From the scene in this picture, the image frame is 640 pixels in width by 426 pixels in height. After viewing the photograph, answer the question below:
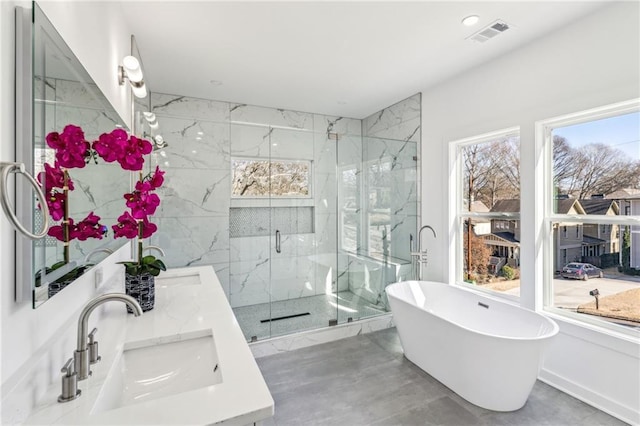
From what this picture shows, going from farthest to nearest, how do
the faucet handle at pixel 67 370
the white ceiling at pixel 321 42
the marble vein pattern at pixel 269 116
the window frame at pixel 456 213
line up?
the marble vein pattern at pixel 269 116, the window frame at pixel 456 213, the white ceiling at pixel 321 42, the faucet handle at pixel 67 370

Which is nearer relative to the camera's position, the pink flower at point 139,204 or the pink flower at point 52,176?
the pink flower at point 52,176

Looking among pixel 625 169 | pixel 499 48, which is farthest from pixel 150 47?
pixel 625 169

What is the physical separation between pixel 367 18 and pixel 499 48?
1.29 meters

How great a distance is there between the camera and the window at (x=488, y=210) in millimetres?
3004

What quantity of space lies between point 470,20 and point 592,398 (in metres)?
2.88

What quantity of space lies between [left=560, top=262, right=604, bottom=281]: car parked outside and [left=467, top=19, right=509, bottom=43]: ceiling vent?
6.43 feet

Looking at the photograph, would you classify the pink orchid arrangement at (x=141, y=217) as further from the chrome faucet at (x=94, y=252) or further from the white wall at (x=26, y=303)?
the white wall at (x=26, y=303)

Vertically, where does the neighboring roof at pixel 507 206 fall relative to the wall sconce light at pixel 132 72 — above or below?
below

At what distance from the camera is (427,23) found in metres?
2.36

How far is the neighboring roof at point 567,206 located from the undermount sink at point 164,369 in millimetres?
2854

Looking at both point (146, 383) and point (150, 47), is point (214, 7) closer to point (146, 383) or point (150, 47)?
point (150, 47)

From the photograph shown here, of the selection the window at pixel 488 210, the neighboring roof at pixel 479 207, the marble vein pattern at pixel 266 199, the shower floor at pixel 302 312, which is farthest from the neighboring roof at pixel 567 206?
the shower floor at pixel 302 312

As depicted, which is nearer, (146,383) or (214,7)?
(146,383)

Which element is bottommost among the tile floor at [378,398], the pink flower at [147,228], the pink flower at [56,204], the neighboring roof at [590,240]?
the tile floor at [378,398]
